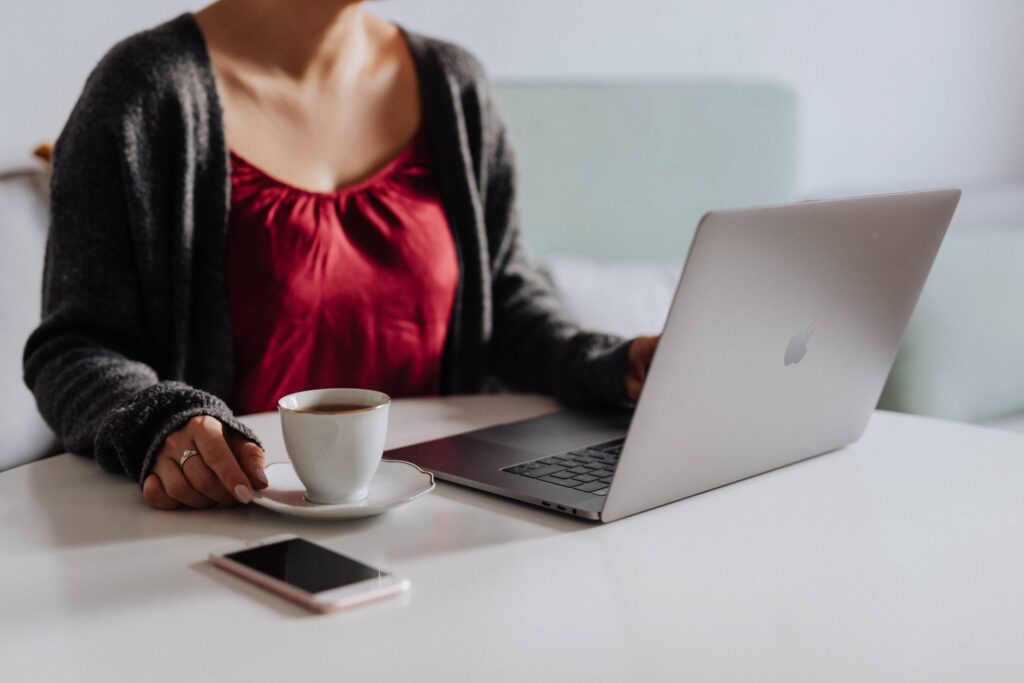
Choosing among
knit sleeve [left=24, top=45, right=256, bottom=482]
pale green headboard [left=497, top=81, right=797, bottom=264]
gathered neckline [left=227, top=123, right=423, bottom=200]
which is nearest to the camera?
knit sleeve [left=24, top=45, right=256, bottom=482]

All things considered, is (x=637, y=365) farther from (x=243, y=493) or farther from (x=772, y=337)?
(x=243, y=493)

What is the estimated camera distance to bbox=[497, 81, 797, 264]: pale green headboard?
191 centimetres

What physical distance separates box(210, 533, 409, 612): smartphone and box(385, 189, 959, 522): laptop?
0.17 metres

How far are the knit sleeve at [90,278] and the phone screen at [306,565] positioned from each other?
13.6 inches

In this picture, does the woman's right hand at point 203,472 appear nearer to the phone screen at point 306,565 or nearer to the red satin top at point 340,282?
the phone screen at point 306,565

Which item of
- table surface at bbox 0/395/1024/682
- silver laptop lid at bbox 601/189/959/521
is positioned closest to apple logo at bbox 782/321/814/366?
silver laptop lid at bbox 601/189/959/521

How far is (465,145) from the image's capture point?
136 cm

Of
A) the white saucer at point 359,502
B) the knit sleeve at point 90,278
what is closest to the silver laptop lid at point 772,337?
the white saucer at point 359,502

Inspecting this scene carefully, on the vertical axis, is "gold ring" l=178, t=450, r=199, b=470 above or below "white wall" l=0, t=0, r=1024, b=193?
below

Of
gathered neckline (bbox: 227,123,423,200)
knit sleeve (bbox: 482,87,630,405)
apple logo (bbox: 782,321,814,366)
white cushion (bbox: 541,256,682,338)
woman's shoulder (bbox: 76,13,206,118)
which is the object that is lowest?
white cushion (bbox: 541,256,682,338)

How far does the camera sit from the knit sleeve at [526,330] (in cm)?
112

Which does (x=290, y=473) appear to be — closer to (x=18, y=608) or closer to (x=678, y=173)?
(x=18, y=608)

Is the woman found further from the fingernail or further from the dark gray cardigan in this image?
the fingernail

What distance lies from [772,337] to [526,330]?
607 mm
